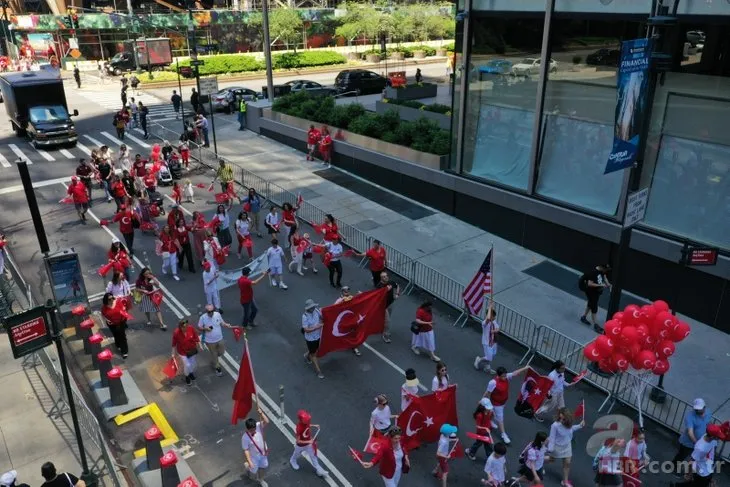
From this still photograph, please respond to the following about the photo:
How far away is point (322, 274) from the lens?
16406mm

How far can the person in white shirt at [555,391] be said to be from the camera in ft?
33.4

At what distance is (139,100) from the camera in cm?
3916

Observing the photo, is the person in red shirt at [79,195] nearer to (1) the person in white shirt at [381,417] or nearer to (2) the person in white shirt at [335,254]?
(2) the person in white shirt at [335,254]

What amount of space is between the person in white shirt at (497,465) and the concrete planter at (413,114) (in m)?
19.3

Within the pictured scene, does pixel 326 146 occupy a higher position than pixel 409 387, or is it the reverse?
pixel 326 146

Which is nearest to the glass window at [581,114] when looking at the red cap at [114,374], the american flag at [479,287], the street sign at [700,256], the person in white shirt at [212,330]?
the street sign at [700,256]

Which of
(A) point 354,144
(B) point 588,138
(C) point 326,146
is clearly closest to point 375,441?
(B) point 588,138

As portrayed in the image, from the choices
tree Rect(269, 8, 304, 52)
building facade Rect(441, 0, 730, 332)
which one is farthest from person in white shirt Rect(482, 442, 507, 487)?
tree Rect(269, 8, 304, 52)

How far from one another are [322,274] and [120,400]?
6745mm

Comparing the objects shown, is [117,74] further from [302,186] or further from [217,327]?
[217,327]

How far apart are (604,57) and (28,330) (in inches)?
572

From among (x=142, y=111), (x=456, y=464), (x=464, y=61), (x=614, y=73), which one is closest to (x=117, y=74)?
(x=142, y=111)

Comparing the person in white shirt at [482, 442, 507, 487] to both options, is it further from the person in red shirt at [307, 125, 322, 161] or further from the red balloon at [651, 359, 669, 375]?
the person in red shirt at [307, 125, 322, 161]

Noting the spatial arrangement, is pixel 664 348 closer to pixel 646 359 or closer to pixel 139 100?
pixel 646 359
